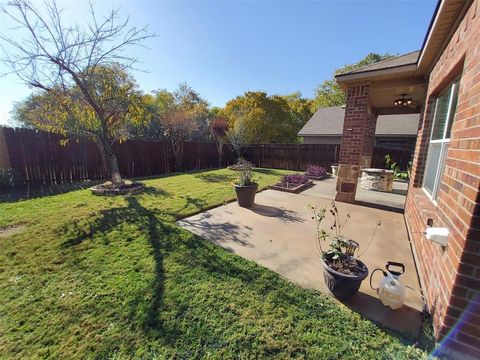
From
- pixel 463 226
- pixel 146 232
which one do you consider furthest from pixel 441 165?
pixel 146 232

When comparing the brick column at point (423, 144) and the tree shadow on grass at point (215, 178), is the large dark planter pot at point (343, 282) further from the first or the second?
the tree shadow on grass at point (215, 178)

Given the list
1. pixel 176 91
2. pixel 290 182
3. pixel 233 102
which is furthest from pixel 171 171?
pixel 233 102

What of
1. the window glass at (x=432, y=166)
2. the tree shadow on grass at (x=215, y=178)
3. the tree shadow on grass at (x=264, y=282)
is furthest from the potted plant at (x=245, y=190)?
the tree shadow on grass at (x=215, y=178)

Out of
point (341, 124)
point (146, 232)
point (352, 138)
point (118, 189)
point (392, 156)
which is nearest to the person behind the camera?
point (146, 232)

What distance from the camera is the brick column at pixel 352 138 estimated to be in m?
4.96

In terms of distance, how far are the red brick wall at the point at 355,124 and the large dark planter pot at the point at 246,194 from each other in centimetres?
238

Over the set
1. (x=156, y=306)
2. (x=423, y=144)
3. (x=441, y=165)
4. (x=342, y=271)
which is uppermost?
(x=423, y=144)

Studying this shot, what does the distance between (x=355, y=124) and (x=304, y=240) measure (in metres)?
3.30

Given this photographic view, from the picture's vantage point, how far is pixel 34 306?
2062mm

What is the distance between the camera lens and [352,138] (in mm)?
5145

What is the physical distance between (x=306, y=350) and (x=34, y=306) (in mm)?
2525

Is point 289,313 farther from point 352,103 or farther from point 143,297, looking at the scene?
point 352,103

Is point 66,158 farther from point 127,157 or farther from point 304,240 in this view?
point 304,240

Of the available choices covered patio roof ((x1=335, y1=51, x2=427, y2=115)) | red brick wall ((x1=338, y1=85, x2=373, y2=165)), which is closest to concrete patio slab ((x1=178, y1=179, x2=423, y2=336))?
Answer: red brick wall ((x1=338, y1=85, x2=373, y2=165))
